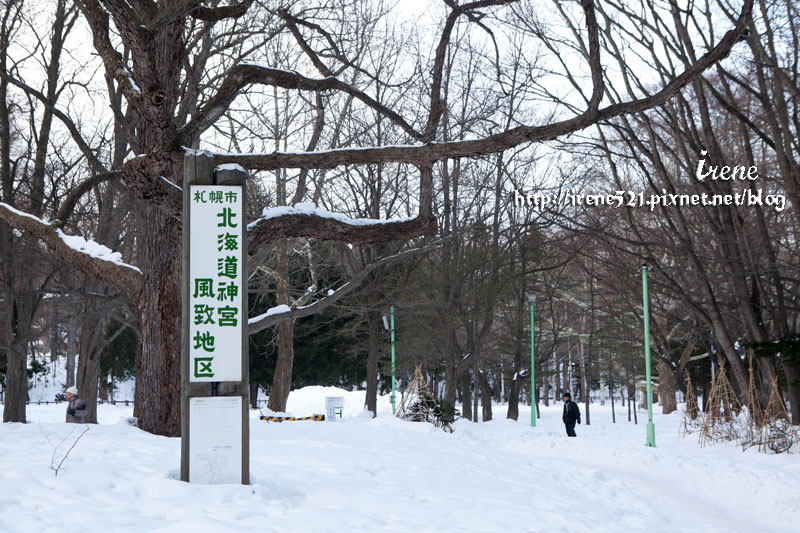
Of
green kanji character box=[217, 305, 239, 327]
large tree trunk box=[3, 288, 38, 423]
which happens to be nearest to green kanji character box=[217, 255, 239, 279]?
green kanji character box=[217, 305, 239, 327]

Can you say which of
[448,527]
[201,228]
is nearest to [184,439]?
[201,228]

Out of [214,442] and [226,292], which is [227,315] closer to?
[226,292]

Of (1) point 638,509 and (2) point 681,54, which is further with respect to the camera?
(2) point 681,54

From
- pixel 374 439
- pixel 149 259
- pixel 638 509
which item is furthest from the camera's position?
pixel 374 439

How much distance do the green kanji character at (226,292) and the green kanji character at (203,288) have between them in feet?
0.22

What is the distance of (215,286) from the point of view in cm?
659

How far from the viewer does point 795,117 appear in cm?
1473

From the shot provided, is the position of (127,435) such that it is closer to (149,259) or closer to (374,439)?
(149,259)

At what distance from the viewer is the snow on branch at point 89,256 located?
34.7ft

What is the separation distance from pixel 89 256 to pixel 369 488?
5725mm

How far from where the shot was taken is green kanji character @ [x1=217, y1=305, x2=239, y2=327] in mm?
6551

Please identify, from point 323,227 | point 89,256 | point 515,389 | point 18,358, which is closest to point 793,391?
point 323,227

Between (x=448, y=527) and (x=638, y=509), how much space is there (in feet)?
13.5

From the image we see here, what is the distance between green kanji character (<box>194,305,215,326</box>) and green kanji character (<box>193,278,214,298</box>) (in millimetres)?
104
